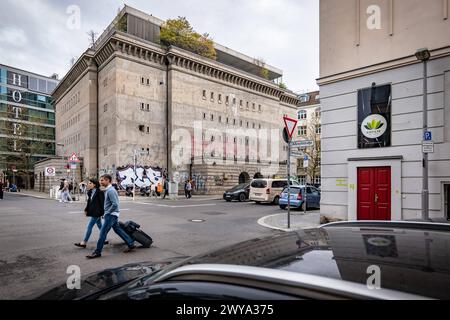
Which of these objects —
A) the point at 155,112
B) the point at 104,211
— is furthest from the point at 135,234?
the point at 155,112

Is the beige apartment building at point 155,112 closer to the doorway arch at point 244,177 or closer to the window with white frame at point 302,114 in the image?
the doorway arch at point 244,177

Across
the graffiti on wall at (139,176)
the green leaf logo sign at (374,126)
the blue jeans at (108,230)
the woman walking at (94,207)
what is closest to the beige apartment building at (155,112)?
the graffiti on wall at (139,176)

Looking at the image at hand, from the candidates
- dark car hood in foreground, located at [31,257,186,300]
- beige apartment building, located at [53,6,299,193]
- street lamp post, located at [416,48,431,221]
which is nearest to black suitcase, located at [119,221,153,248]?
dark car hood in foreground, located at [31,257,186,300]

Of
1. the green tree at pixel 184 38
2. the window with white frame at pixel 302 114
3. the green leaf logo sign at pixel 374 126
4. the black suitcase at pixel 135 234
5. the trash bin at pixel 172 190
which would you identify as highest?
the green tree at pixel 184 38

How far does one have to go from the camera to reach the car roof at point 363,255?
1.40 meters

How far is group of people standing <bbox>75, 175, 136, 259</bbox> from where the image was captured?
7.14m

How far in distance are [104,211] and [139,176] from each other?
30.4 m

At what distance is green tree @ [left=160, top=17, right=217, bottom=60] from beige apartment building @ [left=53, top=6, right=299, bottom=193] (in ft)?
4.81

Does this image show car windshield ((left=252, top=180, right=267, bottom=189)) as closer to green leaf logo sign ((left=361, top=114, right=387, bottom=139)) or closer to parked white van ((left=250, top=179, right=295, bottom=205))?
parked white van ((left=250, top=179, right=295, bottom=205))

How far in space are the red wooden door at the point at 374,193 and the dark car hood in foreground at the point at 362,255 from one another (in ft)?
30.0

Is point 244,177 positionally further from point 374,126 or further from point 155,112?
point 374,126
